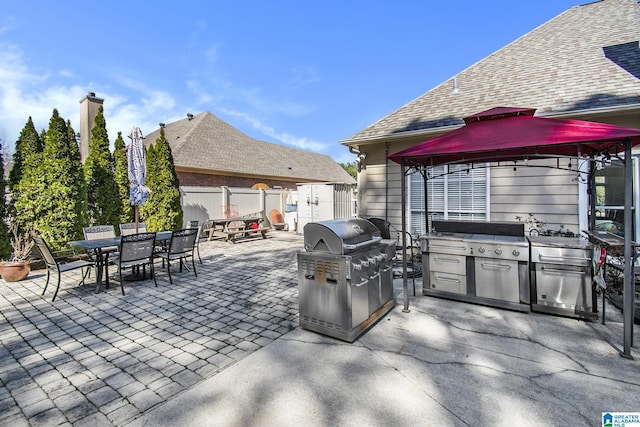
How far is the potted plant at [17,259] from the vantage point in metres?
5.72

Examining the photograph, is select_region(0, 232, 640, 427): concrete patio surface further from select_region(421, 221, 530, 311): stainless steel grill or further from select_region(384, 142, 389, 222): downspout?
select_region(384, 142, 389, 222): downspout

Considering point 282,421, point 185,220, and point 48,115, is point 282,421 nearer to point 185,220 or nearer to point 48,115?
point 48,115

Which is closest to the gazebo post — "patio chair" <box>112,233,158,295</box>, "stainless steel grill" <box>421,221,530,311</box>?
"stainless steel grill" <box>421,221,530,311</box>

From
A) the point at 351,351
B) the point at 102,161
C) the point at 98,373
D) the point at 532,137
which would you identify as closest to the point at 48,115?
the point at 102,161

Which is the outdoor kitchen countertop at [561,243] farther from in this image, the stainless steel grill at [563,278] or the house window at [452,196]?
the house window at [452,196]

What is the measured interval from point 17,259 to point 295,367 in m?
6.96

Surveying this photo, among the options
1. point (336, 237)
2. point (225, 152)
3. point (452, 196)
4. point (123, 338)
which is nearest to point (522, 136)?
point (336, 237)

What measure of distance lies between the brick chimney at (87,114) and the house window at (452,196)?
9483 mm

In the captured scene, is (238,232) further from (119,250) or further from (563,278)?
(563,278)

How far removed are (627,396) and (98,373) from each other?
428 cm

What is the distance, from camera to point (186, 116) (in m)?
18.0

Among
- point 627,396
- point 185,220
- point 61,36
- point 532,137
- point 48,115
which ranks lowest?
point 627,396

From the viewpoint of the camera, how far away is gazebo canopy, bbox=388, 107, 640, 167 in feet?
9.60

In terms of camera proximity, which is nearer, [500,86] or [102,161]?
[500,86]
